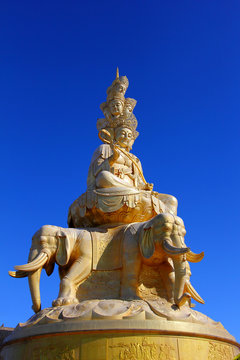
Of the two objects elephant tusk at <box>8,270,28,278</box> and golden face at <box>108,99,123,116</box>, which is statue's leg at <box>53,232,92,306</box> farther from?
golden face at <box>108,99,123,116</box>

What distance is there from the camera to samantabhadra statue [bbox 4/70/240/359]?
6.81 m

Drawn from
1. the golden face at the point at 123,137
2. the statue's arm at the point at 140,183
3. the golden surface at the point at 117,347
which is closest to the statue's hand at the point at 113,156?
the statue's arm at the point at 140,183

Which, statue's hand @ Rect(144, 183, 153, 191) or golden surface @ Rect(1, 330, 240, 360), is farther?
statue's hand @ Rect(144, 183, 153, 191)

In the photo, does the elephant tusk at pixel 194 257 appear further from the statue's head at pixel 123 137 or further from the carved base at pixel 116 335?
A: the statue's head at pixel 123 137

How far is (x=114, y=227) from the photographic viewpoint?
8547 mm

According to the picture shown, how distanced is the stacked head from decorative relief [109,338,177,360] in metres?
6.10

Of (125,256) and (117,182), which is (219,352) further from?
(117,182)

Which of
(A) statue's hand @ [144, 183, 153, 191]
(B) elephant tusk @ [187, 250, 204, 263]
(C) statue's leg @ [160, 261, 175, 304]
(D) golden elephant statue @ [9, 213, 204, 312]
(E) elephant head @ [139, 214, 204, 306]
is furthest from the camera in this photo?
(A) statue's hand @ [144, 183, 153, 191]

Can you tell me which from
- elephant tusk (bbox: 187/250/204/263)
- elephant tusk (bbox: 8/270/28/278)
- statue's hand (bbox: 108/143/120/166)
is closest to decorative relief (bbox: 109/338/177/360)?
elephant tusk (bbox: 8/270/28/278)

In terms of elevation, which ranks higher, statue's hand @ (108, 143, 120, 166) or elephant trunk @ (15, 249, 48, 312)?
statue's hand @ (108, 143, 120, 166)

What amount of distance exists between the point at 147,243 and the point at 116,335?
77.0 inches

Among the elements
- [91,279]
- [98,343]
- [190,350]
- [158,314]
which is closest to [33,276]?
[91,279]

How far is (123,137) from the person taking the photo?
10.6m

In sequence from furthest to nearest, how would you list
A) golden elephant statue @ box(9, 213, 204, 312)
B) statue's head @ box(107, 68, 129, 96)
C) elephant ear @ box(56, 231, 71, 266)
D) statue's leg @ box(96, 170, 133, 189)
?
statue's head @ box(107, 68, 129, 96), statue's leg @ box(96, 170, 133, 189), elephant ear @ box(56, 231, 71, 266), golden elephant statue @ box(9, 213, 204, 312)
